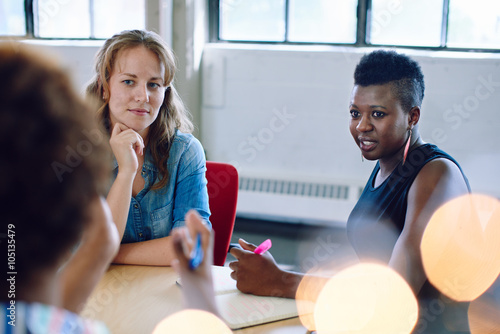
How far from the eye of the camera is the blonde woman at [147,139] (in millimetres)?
1521

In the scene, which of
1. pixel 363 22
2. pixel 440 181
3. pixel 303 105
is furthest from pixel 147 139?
pixel 363 22

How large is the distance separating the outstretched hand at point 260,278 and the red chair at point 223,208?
1.40 ft

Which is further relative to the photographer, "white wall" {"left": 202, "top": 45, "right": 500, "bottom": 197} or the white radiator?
the white radiator

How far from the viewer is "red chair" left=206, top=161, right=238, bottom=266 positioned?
1637 mm

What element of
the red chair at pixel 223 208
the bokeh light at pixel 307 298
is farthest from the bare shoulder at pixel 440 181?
the red chair at pixel 223 208

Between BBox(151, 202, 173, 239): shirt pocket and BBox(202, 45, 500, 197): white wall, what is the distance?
7.00 feet

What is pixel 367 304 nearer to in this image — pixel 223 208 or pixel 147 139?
pixel 223 208

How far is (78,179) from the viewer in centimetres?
47

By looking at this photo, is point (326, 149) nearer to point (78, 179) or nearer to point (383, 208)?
point (383, 208)

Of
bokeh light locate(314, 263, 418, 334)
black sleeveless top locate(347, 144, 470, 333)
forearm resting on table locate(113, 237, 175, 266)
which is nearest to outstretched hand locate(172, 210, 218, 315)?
bokeh light locate(314, 263, 418, 334)

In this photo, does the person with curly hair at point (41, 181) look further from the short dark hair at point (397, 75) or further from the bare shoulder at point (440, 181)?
the short dark hair at point (397, 75)

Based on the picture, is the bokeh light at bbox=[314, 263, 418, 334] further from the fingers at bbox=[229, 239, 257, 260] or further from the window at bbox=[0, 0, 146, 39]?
the window at bbox=[0, 0, 146, 39]

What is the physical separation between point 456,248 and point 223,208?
2.47 ft

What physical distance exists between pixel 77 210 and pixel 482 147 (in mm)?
3282
